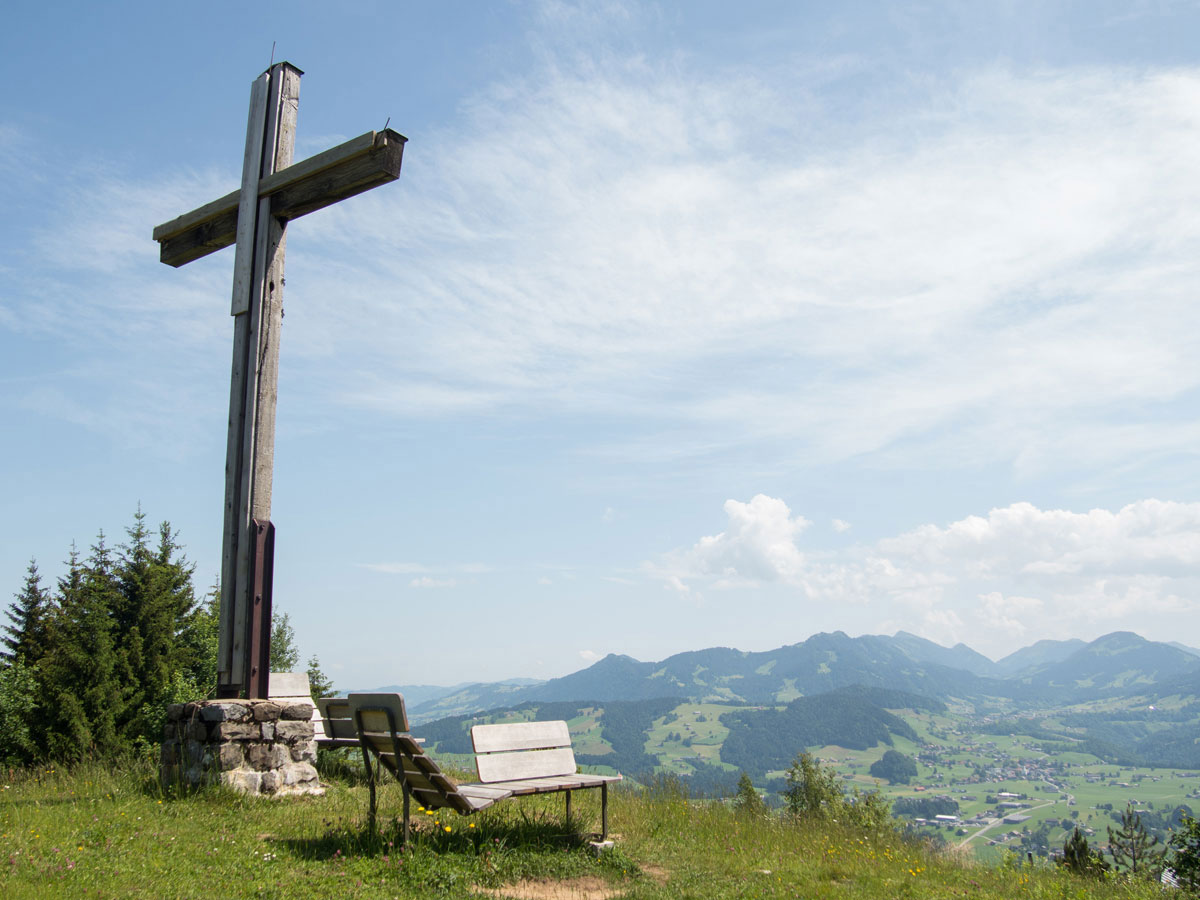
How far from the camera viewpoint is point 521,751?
21.8ft

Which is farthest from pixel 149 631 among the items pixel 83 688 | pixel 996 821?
pixel 996 821

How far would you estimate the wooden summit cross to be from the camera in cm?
744

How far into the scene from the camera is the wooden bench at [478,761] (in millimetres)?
5469

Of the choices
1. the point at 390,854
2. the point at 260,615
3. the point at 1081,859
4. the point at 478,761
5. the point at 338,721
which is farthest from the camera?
the point at 1081,859

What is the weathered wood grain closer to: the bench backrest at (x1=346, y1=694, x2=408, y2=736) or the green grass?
the green grass

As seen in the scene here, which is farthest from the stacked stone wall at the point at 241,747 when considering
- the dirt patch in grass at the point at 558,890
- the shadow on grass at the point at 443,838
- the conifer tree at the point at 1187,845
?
the conifer tree at the point at 1187,845

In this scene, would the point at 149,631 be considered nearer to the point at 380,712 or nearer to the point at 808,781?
the point at 380,712

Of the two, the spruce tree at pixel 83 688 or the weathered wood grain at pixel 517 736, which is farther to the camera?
the spruce tree at pixel 83 688

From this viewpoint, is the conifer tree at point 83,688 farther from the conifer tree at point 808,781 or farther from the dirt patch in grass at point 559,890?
the conifer tree at point 808,781

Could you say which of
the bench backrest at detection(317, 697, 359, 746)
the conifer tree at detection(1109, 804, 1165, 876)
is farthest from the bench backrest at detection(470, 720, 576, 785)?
the conifer tree at detection(1109, 804, 1165, 876)

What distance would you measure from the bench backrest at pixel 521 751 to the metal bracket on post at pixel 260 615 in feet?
7.49

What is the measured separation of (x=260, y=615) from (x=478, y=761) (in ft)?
8.74

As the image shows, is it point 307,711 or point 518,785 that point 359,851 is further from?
point 307,711

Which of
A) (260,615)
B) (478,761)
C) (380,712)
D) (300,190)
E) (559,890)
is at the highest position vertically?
(300,190)
